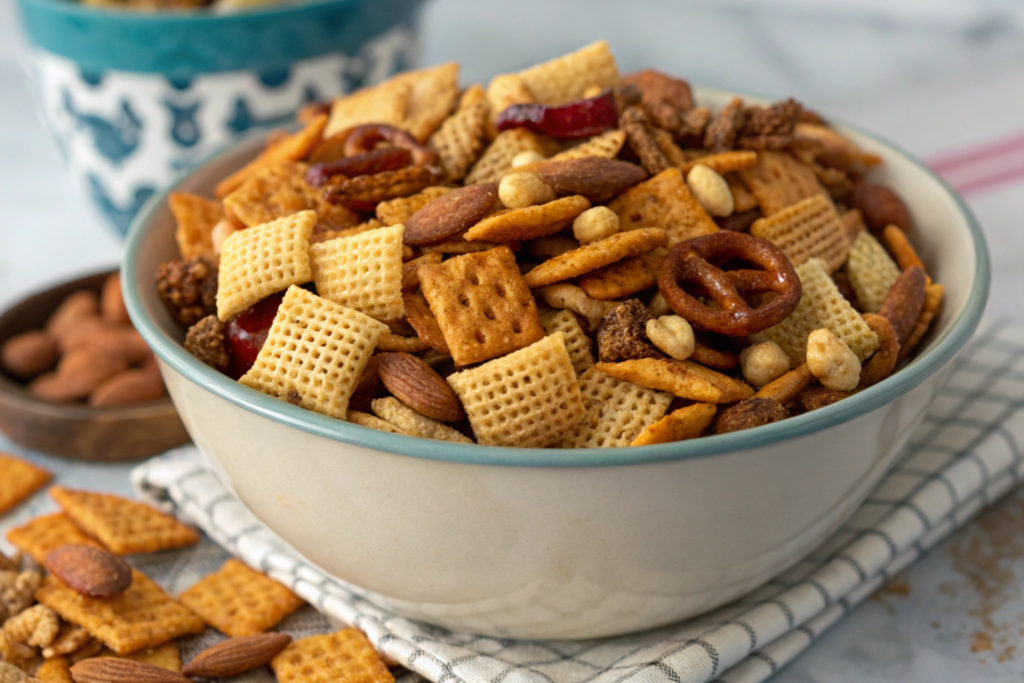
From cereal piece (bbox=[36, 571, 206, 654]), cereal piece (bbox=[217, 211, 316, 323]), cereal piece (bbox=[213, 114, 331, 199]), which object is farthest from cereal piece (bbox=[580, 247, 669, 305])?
cereal piece (bbox=[36, 571, 206, 654])

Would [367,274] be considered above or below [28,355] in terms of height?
above

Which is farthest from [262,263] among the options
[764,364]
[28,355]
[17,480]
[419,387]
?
[28,355]

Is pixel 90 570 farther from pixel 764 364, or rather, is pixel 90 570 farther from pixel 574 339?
pixel 764 364

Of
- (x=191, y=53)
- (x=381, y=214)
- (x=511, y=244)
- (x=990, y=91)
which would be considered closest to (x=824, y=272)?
(x=511, y=244)

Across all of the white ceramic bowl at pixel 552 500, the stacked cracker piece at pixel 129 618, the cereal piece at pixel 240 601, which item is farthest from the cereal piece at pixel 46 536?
the white ceramic bowl at pixel 552 500

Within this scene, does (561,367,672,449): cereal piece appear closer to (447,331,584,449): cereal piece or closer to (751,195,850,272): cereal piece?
(447,331,584,449): cereal piece
